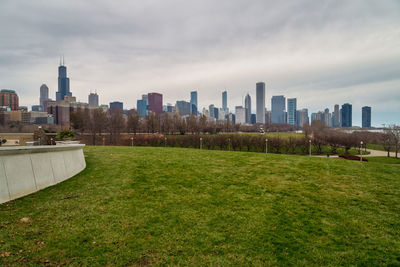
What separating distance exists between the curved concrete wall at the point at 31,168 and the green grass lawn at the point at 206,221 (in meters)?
0.42

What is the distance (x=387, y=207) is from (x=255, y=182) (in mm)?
4386

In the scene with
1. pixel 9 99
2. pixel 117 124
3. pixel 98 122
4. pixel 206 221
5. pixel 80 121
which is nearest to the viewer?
pixel 206 221

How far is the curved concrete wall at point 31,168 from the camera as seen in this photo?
6645 millimetres

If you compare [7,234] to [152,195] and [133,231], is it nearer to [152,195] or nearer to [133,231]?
[133,231]

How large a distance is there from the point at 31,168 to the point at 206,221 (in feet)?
21.3

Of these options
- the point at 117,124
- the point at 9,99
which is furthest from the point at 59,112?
the point at 117,124

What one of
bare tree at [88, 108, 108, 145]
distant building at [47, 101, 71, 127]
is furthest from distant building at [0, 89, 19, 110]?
bare tree at [88, 108, 108, 145]

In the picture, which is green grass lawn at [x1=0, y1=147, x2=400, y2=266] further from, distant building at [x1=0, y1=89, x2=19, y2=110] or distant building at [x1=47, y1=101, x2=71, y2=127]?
distant building at [x1=47, y1=101, x2=71, y2=127]

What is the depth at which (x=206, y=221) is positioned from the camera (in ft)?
19.6

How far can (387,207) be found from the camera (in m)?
6.86

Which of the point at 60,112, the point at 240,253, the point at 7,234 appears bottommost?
the point at 240,253

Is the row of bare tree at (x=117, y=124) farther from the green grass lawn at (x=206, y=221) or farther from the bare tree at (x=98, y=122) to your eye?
the green grass lawn at (x=206, y=221)

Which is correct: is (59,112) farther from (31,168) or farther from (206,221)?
(206,221)

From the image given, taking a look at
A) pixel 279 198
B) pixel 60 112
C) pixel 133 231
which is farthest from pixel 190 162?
pixel 60 112
